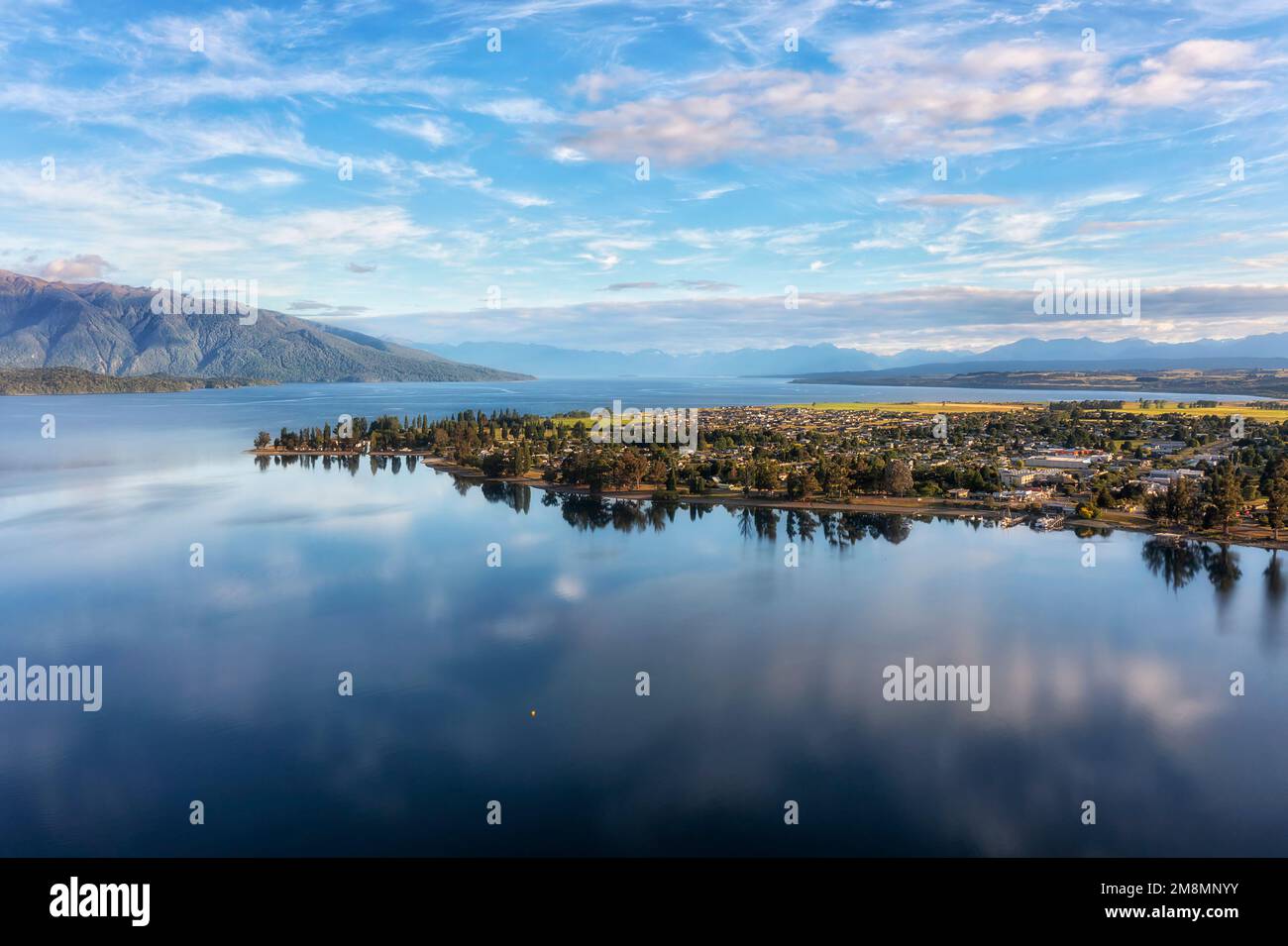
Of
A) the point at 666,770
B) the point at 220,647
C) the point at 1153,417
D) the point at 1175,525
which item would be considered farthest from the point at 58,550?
the point at 1153,417

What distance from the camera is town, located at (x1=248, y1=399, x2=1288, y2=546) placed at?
2911cm

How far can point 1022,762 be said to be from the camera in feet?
38.6

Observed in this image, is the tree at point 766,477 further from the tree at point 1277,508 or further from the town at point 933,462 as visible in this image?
the tree at point 1277,508

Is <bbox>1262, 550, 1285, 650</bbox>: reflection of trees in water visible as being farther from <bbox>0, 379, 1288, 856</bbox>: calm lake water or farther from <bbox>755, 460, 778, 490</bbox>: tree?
<bbox>755, 460, 778, 490</bbox>: tree

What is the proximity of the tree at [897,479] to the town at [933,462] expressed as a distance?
6 centimetres

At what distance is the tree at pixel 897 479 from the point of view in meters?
33.4

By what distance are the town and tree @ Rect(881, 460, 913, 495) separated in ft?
0.19

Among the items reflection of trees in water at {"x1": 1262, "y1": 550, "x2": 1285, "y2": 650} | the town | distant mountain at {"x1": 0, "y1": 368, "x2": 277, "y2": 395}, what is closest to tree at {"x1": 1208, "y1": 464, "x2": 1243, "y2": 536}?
the town

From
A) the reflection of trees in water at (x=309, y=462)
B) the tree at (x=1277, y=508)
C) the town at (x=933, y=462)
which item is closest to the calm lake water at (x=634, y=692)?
the tree at (x=1277, y=508)

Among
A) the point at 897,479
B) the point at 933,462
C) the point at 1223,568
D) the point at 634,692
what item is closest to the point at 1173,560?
the point at 1223,568

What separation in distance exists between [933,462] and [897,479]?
30.0ft

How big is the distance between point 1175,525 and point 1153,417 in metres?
45.6

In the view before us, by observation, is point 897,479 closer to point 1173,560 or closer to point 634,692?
point 1173,560
